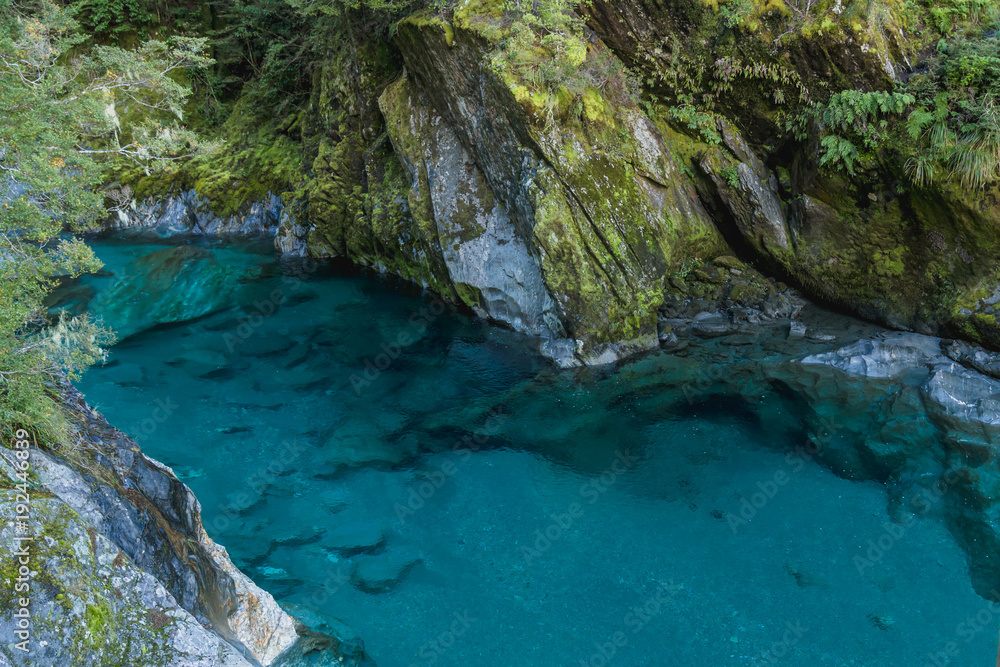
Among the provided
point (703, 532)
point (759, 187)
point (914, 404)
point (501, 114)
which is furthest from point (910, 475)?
point (501, 114)

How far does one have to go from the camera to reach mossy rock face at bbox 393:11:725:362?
487 inches

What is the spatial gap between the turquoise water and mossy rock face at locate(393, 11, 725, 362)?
1.33 m

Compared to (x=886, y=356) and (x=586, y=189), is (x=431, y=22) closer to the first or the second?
(x=586, y=189)

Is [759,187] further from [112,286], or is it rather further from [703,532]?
[112,286]

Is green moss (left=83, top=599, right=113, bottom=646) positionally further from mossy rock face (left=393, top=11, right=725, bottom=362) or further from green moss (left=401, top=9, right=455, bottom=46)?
green moss (left=401, top=9, right=455, bottom=46)

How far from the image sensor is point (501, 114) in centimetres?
1263

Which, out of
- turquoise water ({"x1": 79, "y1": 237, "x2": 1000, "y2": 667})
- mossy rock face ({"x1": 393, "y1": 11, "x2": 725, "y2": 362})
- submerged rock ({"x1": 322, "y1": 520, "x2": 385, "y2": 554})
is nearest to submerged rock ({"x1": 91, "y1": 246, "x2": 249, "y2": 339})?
turquoise water ({"x1": 79, "y1": 237, "x2": 1000, "y2": 667})

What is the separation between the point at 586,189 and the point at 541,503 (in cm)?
654

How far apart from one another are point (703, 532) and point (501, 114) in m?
8.96

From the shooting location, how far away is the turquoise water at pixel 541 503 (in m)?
7.50

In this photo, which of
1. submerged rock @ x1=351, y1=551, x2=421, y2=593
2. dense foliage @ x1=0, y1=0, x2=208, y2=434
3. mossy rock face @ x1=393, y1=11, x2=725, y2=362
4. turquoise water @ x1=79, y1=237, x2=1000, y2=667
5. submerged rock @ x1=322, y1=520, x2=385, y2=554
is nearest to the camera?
dense foliage @ x1=0, y1=0, x2=208, y2=434

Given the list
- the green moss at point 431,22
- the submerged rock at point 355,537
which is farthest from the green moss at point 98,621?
the green moss at point 431,22

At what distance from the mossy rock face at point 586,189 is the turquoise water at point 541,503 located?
1328mm

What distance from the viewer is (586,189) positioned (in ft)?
41.0
